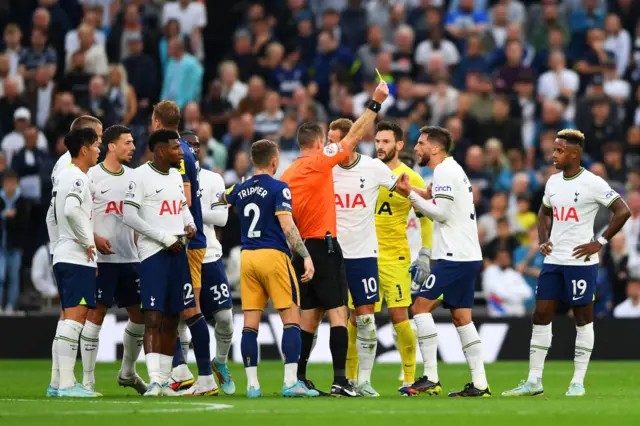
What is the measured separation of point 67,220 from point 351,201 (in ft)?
10.6

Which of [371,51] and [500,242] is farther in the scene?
[371,51]

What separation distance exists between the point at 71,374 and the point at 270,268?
2.50 m

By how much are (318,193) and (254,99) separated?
1199cm

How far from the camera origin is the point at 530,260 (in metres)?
24.0

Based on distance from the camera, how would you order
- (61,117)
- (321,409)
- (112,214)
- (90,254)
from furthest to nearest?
(61,117), (112,214), (90,254), (321,409)

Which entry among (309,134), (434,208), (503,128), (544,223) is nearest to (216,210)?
(309,134)

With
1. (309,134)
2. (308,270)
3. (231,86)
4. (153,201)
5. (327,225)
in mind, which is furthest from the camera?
(231,86)

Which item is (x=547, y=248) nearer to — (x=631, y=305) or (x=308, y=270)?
(x=308, y=270)

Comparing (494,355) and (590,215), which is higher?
(590,215)

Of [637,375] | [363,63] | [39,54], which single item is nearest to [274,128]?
[363,63]

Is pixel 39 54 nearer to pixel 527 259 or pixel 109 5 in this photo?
pixel 109 5

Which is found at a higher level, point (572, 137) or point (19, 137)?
point (19, 137)

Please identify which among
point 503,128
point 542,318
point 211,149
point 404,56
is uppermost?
point 404,56

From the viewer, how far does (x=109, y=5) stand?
2859 centimetres
